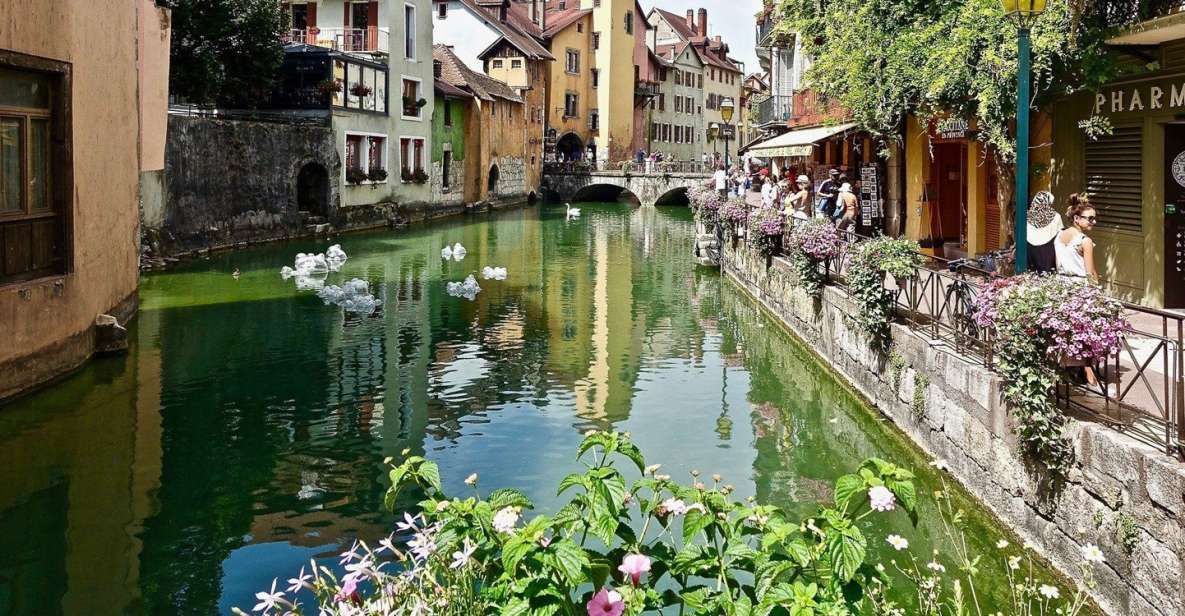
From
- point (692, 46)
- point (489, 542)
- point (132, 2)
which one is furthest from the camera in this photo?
point (692, 46)

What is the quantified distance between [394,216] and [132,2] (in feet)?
86.7

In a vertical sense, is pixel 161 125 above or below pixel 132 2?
below

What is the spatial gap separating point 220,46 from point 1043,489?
32.3m

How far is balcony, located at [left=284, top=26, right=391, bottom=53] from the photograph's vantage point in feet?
141

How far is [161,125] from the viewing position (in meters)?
21.0

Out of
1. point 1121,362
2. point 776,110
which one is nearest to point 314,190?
point 776,110

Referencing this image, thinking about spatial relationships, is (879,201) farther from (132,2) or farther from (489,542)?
(489,542)

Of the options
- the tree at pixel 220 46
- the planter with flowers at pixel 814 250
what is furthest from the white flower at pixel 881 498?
the tree at pixel 220 46

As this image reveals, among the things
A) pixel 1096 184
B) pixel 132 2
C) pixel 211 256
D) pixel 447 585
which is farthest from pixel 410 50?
pixel 447 585

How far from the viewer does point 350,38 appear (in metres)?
43.3

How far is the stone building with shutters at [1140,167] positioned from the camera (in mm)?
13297

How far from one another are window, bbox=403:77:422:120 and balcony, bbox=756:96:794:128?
14628mm

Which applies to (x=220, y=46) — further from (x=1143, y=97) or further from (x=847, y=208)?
(x=1143, y=97)

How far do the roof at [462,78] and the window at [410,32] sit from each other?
6.21 m
